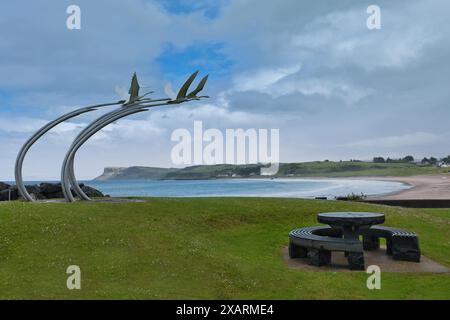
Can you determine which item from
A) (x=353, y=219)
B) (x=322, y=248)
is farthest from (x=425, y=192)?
A: (x=322, y=248)

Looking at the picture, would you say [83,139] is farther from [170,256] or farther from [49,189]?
[49,189]

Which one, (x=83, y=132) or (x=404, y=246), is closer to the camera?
(x=404, y=246)

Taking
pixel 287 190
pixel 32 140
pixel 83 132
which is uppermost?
pixel 83 132

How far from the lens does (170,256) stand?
11.1 m

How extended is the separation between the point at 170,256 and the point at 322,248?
169 inches

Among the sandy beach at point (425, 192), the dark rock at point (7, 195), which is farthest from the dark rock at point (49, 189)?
the sandy beach at point (425, 192)

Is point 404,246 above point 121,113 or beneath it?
beneath

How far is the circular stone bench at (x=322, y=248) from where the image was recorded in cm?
1126

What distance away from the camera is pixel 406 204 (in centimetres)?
2588

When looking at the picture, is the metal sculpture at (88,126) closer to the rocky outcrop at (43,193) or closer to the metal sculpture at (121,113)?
the metal sculpture at (121,113)
